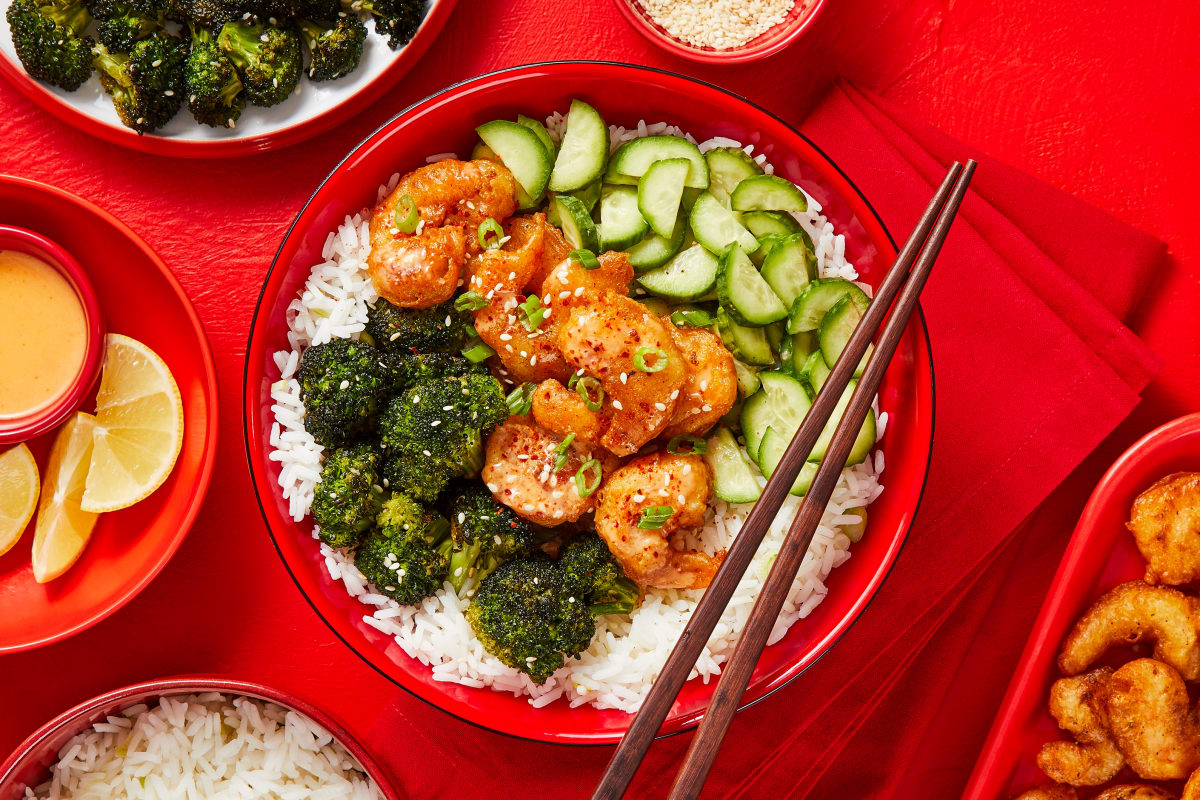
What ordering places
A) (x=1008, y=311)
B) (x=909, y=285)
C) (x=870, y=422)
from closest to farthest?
(x=909, y=285) → (x=870, y=422) → (x=1008, y=311)

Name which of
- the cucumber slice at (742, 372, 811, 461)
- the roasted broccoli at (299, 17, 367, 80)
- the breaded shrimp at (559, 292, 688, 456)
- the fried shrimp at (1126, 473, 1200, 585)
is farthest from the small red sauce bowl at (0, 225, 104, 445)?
the fried shrimp at (1126, 473, 1200, 585)

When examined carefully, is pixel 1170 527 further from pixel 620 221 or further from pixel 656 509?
pixel 620 221

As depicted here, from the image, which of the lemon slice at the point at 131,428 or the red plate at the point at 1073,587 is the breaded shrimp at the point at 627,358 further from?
the red plate at the point at 1073,587

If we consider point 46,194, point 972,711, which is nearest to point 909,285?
point 972,711

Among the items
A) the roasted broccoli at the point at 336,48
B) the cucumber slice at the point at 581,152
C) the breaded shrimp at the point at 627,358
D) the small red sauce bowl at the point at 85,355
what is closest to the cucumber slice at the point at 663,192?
the cucumber slice at the point at 581,152

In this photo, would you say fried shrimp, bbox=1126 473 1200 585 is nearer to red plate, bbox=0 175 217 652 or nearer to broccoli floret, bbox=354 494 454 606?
broccoli floret, bbox=354 494 454 606

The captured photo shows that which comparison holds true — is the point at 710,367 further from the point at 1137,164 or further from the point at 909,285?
the point at 1137,164

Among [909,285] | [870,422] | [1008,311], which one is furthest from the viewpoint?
[1008,311]
